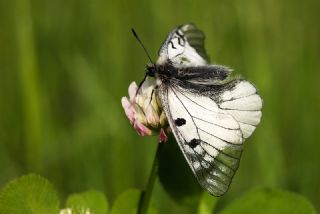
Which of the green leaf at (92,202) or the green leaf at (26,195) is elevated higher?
the green leaf at (26,195)

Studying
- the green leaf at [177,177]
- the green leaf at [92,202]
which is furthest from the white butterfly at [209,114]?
the green leaf at [92,202]

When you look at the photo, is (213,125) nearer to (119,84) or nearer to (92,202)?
(92,202)

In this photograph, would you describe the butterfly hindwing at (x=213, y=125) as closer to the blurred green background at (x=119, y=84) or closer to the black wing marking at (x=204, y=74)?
the black wing marking at (x=204, y=74)

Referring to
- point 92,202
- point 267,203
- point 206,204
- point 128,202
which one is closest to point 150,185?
point 128,202

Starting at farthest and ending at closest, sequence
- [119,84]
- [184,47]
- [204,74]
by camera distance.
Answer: [119,84] < [184,47] < [204,74]

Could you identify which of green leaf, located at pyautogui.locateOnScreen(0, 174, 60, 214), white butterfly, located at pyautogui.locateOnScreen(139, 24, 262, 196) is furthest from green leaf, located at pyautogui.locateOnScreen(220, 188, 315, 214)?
green leaf, located at pyautogui.locateOnScreen(0, 174, 60, 214)

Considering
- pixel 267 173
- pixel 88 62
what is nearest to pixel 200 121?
pixel 267 173

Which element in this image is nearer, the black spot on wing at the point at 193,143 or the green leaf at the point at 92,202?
the black spot on wing at the point at 193,143
